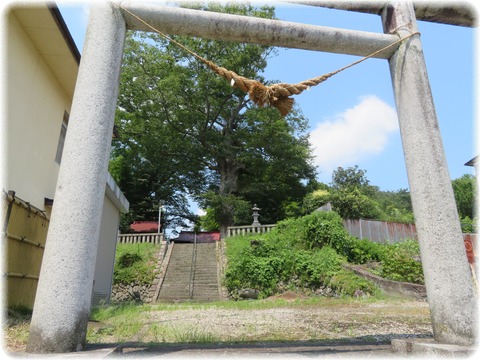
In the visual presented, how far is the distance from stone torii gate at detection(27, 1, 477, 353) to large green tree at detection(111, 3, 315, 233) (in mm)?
20660

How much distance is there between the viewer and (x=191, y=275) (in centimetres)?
1562

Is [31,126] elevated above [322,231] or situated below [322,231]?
above

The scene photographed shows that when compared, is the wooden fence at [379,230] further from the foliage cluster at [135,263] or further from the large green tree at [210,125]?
the foliage cluster at [135,263]

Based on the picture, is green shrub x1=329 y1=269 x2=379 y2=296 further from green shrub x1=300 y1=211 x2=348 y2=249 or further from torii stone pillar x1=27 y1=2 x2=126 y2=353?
torii stone pillar x1=27 y1=2 x2=126 y2=353

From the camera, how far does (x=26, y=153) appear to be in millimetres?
5762

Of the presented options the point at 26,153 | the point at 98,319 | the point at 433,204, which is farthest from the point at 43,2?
the point at 433,204

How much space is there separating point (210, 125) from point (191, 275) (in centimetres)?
1336

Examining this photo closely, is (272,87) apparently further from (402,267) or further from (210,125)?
(210,125)

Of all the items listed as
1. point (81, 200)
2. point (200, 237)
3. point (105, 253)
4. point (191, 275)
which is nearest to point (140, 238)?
point (191, 275)

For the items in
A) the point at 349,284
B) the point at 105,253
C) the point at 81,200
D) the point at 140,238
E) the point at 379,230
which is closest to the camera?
the point at 81,200

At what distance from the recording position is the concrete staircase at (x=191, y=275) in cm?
1383

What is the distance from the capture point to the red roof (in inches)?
1057

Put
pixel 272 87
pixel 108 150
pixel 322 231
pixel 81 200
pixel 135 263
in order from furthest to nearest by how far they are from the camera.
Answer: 1. pixel 135 263
2. pixel 322 231
3. pixel 272 87
4. pixel 108 150
5. pixel 81 200

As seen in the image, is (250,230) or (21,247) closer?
(21,247)
